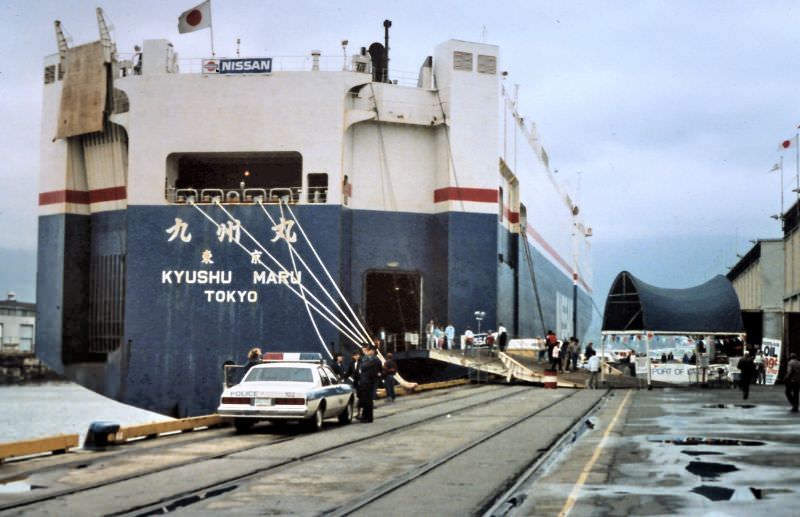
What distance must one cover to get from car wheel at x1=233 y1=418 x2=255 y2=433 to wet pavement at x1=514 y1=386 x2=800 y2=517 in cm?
655

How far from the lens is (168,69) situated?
38.7m

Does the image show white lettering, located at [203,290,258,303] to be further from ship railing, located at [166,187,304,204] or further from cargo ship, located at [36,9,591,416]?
ship railing, located at [166,187,304,204]

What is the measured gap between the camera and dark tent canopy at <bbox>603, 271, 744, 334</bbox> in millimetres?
46562

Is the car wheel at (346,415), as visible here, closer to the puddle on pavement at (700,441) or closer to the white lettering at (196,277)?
the puddle on pavement at (700,441)

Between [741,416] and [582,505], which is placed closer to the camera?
[582,505]

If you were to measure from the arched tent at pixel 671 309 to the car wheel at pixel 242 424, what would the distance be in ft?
92.8

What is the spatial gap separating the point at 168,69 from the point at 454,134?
1163cm

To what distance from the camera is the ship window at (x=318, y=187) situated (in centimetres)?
3725

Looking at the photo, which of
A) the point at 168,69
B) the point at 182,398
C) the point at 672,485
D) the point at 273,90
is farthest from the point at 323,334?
the point at 672,485

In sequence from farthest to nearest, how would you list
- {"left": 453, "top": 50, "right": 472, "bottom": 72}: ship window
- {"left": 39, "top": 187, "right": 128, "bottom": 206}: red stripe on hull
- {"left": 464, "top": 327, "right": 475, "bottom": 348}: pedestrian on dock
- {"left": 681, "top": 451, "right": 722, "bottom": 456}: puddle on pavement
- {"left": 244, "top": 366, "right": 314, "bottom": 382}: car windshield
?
{"left": 453, "top": 50, "right": 472, "bottom": 72}: ship window < {"left": 39, "top": 187, "right": 128, "bottom": 206}: red stripe on hull < {"left": 464, "top": 327, "right": 475, "bottom": 348}: pedestrian on dock < {"left": 244, "top": 366, "right": 314, "bottom": 382}: car windshield < {"left": 681, "top": 451, "right": 722, "bottom": 456}: puddle on pavement

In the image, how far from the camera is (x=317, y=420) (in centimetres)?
1991

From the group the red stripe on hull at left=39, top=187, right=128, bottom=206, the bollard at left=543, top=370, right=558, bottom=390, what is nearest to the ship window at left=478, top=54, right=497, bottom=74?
the bollard at left=543, top=370, right=558, bottom=390

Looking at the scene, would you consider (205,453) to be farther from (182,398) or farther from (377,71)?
(377,71)

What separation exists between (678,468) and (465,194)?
2751 centimetres
